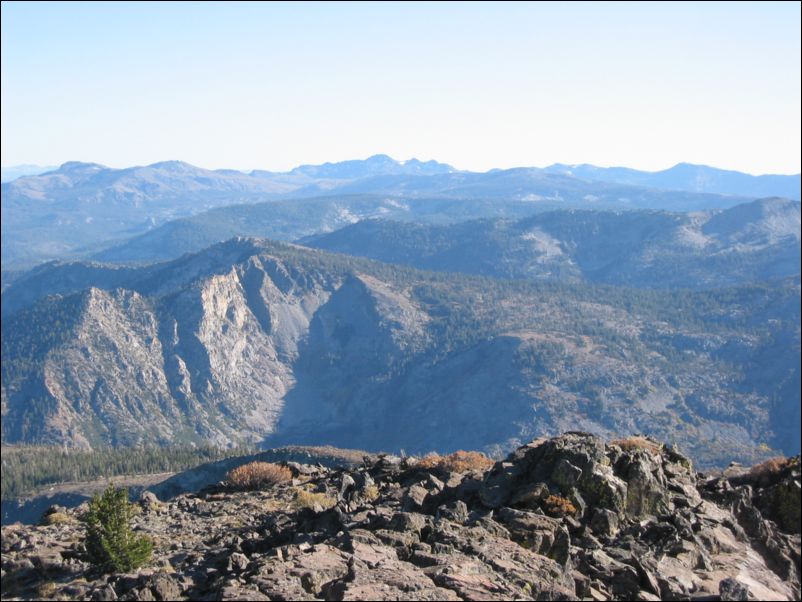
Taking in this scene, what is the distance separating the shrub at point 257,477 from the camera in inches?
2099

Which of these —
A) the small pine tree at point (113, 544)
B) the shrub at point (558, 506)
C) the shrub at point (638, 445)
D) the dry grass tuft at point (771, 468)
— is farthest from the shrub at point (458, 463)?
the small pine tree at point (113, 544)

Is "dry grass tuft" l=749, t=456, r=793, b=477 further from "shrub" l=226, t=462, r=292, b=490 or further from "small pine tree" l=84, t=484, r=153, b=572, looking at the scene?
"small pine tree" l=84, t=484, r=153, b=572

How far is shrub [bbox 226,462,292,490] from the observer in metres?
53.3

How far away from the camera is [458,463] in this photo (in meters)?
48.9

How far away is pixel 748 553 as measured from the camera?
34.4m

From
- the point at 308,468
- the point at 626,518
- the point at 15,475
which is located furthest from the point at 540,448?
the point at 15,475

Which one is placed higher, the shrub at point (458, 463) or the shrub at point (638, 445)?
the shrub at point (638, 445)

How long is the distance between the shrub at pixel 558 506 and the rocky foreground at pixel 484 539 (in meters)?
0.06

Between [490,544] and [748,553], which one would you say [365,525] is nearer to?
[490,544]

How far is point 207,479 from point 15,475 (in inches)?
3725

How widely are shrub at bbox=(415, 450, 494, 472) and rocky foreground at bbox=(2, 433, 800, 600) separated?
3.00ft

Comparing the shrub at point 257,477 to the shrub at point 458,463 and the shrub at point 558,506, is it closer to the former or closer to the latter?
the shrub at point 458,463

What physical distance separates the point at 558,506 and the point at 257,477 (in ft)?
85.9

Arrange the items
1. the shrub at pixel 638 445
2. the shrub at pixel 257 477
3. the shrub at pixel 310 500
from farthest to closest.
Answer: the shrub at pixel 257 477
the shrub at pixel 638 445
the shrub at pixel 310 500
